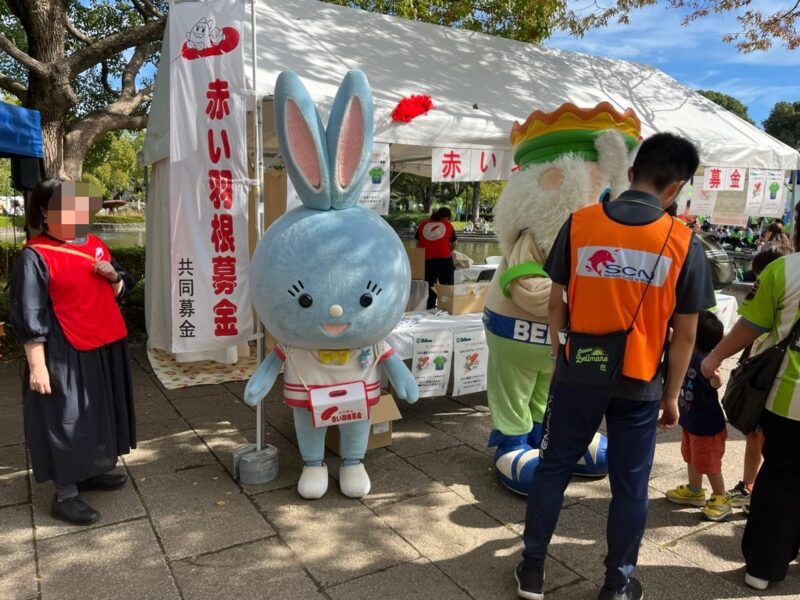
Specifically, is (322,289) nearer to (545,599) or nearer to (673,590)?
(545,599)

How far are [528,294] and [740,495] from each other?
1.67m

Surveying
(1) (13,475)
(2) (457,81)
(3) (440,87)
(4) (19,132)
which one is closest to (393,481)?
(1) (13,475)

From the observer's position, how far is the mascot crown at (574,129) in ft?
11.0

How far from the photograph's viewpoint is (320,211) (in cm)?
317

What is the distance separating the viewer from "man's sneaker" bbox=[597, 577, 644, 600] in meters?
2.39

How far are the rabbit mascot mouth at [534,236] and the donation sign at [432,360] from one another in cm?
85

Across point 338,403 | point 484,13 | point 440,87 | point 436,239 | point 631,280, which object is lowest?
point 338,403

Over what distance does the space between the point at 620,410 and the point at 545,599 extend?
92 centimetres

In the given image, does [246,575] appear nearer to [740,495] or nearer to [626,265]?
[626,265]

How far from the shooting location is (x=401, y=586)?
262cm

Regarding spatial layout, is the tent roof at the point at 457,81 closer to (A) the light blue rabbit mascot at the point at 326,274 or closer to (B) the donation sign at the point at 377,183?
(B) the donation sign at the point at 377,183

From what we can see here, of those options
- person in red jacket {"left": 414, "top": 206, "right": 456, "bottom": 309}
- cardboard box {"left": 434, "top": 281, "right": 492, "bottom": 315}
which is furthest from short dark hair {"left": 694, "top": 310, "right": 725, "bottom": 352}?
person in red jacket {"left": 414, "top": 206, "right": 456, "bottom": 309}

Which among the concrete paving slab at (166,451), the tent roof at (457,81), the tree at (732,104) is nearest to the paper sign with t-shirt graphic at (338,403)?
the concrete paving slab at (166,451)

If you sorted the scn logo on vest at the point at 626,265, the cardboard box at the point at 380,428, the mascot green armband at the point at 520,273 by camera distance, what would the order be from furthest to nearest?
1. the cardboard box at the point at 380,428
2. the mascot green armband at the point at 520,273
3. the scn logo on vest at the point at 626,265
